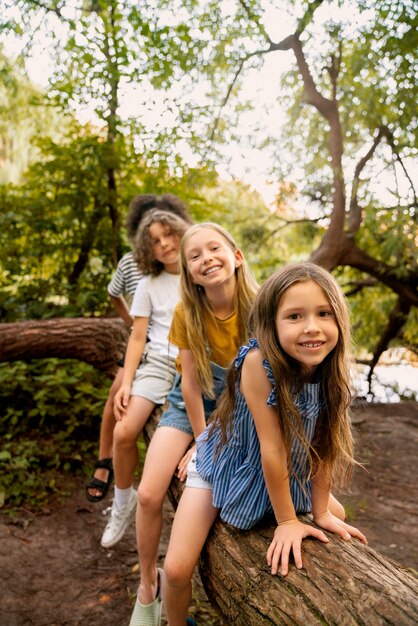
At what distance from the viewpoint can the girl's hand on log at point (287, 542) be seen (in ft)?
5.01

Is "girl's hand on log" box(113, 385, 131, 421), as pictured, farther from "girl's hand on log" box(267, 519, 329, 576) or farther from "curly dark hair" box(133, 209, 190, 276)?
"girl's hand on log" box(267, 519, 329, 576)

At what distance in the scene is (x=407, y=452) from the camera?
542cm

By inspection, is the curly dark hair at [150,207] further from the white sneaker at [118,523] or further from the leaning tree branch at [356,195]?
the leaning tree branch at [356,195]

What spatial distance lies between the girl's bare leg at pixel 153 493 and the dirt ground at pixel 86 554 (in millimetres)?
607

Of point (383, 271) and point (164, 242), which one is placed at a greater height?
point (164, 242)

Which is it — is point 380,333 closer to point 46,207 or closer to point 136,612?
point 46,207

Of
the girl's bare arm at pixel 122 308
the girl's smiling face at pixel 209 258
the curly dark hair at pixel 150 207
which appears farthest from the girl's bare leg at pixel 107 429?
the girl's smiling face at pixel 209 258

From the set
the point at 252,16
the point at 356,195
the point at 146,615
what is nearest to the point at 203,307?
the point at 146,615

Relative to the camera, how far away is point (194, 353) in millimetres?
2170

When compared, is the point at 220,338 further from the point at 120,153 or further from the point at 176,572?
the point at 120,153

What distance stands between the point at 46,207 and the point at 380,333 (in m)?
5.04

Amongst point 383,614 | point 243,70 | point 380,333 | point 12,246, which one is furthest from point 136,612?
point 380,333

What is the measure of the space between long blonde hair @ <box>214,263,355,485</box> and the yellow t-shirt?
1.43 ft

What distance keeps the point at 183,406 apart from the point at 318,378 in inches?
31.1
